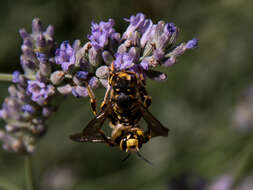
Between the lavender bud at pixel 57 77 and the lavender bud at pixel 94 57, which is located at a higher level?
the lavender bud at pixel 94 57

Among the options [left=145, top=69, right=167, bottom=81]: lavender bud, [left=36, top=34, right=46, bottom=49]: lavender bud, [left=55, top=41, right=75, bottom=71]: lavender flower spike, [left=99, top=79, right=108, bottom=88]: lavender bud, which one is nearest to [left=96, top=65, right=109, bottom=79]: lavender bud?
[left=99, top=79, right=108, bottom=88]: lavender bud

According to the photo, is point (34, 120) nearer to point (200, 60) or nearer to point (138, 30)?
point (138, 30)

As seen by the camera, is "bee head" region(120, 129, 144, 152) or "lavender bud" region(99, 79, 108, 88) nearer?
"lavender bud" region(99, 79, 108, 88)

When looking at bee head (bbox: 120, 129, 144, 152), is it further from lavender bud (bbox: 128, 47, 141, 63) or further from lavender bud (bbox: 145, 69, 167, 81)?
lavender bud (bbox: 128, 47, 141, 63)

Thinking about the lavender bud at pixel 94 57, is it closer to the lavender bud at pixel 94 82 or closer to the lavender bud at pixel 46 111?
the lavender bud at pixel 94 82

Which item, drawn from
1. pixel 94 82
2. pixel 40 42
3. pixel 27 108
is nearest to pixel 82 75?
pixel 94 82

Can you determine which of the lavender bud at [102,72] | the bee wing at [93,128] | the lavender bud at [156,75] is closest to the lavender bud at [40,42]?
the lavender bud at [102,72]
